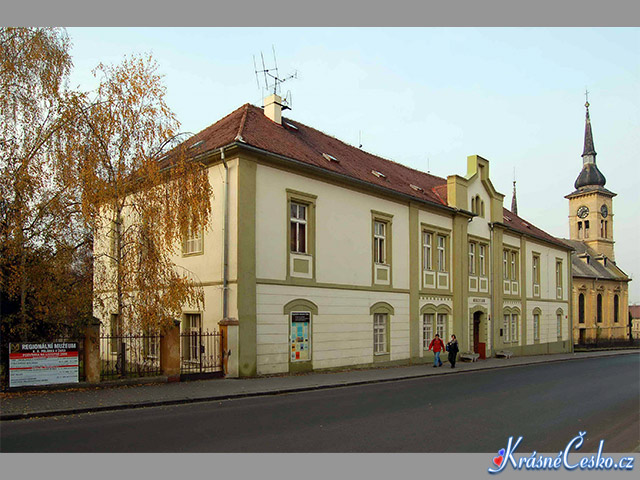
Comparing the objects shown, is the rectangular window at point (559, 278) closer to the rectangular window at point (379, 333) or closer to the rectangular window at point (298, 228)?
the rectangular window at point (379, 333)

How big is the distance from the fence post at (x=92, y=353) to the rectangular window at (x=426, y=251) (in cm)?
1707

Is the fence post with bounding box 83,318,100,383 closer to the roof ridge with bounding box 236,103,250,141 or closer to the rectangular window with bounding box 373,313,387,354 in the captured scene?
the roof ridge with bounding box 236,103,250,141

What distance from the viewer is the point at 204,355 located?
19.1 metres

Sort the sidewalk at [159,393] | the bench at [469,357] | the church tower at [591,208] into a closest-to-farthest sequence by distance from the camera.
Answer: the sidewalk at [159,393] < the bench at [469,357] < the church tower at [591,208]

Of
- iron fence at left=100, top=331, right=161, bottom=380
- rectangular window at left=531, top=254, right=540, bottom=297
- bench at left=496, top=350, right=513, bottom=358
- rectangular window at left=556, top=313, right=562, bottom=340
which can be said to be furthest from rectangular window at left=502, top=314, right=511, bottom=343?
iron fence at left=100, top=331, right=161, bottom=380

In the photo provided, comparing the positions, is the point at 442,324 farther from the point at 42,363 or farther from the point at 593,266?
the point at 593,266

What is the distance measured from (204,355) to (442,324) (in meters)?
14.8

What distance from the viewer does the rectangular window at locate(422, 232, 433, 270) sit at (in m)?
28.3

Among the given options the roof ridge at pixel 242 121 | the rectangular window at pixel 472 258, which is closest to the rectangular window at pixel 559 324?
the rectangular window at pixel 472 258

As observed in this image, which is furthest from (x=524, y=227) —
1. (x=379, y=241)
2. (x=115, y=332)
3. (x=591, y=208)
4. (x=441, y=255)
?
(x=591, y=208)

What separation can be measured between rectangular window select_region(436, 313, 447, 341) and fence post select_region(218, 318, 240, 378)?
1403 centimetres

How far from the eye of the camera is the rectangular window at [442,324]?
29.5 metres

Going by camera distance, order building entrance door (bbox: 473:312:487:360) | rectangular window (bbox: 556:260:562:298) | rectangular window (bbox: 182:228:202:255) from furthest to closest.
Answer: rectangular window (bbox: 556:260:562:298) → building entrance door (bbox: 473:312:487:360) → rectangular window (bbox: 182:228:202:255)

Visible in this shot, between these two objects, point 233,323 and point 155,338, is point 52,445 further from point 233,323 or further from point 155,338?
point 233,323
